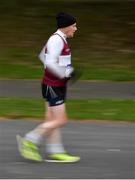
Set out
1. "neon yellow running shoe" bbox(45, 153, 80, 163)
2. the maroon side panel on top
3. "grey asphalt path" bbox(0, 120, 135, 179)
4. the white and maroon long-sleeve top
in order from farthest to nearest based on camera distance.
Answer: "neon yellow running shoe" bbox(45, 153, 80, 163) → the maroon side panel on top → the white and maroon long-sleeve top → "grey asphalt path" bbox(0, 120, 135, 179)

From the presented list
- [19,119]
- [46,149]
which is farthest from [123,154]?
[19,119]

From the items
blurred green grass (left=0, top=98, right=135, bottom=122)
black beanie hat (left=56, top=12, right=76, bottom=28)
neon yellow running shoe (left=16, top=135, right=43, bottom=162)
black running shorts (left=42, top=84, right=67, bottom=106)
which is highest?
black beanie hat (left=56, top=12, right=76, bottom=28)

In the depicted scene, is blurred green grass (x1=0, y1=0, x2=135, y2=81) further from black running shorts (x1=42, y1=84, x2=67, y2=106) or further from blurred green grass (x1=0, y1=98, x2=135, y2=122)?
black running shorts (x1=42, y1=84, x2=67, y2=106)

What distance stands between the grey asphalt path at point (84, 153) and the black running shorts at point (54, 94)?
664mm

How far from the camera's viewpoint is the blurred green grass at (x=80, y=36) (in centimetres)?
1515

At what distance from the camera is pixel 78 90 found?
1306cm

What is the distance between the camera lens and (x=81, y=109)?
35.3ft

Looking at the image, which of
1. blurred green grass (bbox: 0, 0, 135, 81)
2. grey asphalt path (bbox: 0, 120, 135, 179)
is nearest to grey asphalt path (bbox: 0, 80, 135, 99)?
blurred green grass (bbox: 0, 0, 135, 81)

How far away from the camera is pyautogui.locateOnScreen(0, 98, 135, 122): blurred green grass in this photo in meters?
10.1

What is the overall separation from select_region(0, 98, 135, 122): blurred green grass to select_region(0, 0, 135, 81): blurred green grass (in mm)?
2775

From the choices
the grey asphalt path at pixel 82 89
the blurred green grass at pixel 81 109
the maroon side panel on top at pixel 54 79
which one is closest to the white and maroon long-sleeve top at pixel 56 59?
the maroon side panel on top at pixel 54 79

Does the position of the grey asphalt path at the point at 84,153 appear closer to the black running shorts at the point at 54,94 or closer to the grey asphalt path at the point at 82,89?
the black running shorts at the point at 54,94

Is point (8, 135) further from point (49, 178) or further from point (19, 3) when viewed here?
point (19, 3)

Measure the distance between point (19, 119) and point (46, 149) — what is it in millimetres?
2281
